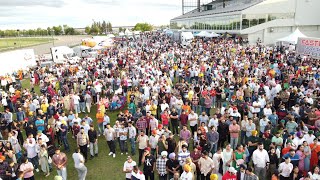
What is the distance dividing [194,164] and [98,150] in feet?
14.9

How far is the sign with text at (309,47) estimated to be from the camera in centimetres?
2020

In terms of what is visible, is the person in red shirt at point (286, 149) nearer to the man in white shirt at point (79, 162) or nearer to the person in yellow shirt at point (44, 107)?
the man in white shirt at point (79, 162)

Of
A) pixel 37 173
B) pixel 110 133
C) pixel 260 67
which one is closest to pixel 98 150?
pixel 110 133

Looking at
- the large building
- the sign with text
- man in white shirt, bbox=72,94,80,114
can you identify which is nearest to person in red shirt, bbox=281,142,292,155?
man in white shirt, bbox=72,94,80,114

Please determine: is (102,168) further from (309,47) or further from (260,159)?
(309,47)

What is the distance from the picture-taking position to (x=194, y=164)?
6.96 meters

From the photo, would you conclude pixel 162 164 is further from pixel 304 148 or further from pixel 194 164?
pixel 304 148

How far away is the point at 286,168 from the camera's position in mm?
6836

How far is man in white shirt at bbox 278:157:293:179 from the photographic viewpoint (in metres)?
6.82

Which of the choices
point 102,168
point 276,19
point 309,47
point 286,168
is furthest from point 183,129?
point 276,19

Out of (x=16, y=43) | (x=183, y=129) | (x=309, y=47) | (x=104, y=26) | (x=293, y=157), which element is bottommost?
(x=293, y=157)

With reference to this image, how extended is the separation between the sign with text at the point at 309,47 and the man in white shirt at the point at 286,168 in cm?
1621

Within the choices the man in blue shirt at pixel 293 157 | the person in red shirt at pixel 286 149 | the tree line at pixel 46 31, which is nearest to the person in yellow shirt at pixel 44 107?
the person in red shirt at pixel 286 149

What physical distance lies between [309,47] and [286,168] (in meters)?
17.1
